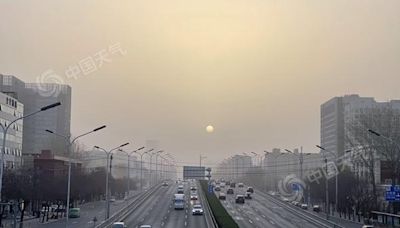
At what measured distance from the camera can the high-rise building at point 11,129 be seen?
89.9 metres

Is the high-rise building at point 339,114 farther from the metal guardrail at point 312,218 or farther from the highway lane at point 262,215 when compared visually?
the highway lane at point 262,215

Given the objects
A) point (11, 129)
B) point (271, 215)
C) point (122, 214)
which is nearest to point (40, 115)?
point (11, 129)

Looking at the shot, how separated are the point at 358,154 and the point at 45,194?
40.1m

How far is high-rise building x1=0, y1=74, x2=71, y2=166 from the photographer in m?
136

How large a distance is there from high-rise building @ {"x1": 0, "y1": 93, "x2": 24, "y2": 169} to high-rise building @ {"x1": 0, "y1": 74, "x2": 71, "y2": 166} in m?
34.1

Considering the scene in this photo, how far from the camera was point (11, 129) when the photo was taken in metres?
94.4

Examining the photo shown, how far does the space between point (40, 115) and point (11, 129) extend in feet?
155

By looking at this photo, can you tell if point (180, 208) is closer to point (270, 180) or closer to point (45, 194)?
point (45, 194)

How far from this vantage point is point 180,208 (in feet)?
237

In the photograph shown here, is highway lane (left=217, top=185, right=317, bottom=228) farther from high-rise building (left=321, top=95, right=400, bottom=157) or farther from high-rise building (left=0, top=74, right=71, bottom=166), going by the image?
high-rise building (left=321, top=95, right=400, bottom=157)

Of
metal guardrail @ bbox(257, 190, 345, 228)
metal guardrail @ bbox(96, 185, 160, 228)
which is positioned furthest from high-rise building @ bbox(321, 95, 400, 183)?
metal guardrail @ bbox(96, 185, 160, 228)

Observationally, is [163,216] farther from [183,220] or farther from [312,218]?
[312,218]

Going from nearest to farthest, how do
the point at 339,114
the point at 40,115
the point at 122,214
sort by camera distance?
1. the point at 122,214
2. the point at 40,115
3. the point at 339,114

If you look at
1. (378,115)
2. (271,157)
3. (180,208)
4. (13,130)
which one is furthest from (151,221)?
(271,157)
